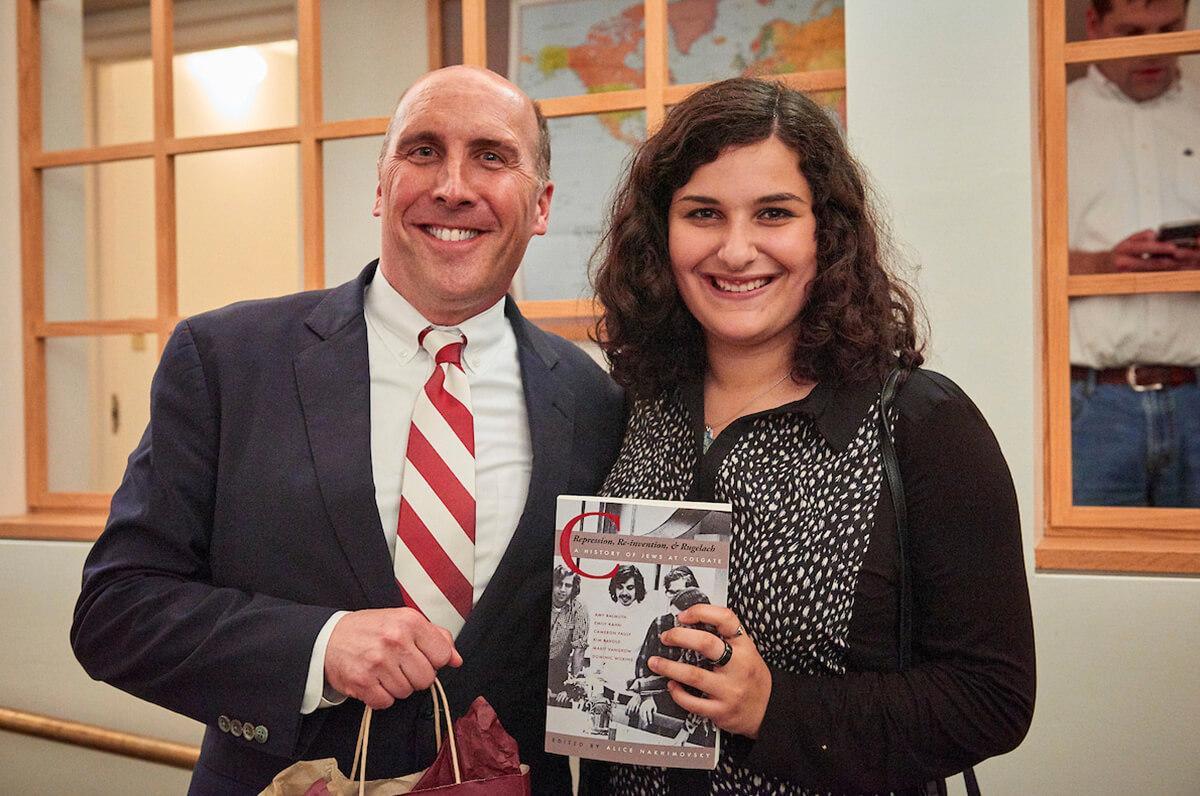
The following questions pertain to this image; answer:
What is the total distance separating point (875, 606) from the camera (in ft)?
4.49

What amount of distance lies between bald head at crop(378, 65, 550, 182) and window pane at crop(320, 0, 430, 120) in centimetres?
130

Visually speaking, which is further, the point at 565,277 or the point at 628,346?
the point at 565,277

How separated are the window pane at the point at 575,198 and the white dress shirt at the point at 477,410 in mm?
954

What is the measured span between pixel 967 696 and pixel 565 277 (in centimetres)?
168

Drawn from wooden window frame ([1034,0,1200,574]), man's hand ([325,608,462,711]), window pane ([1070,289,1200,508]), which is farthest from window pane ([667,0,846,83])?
man's hand ([325,608,462,711])

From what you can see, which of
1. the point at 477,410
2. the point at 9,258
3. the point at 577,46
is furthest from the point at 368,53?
the point at 477,410

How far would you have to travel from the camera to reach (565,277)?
Answer: 2.76 metres

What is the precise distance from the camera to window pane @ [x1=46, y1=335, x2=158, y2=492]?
3471 mm

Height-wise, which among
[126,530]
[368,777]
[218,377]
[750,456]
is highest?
[218,377]

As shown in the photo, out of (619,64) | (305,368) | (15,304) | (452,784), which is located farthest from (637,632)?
(15,304)

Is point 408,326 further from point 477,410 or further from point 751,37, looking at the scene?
point 751,37

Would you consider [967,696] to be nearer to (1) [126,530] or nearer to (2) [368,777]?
(2) [368,777]

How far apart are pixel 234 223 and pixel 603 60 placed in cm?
140

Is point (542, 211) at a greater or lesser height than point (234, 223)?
lesser
